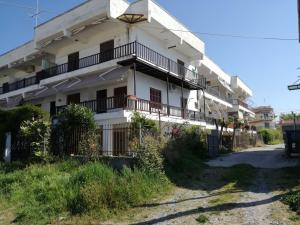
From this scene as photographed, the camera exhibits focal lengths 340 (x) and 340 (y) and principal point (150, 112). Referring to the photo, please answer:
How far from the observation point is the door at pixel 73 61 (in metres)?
27.3

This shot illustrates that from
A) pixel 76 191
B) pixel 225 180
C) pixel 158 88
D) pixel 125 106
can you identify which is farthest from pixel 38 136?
pixel 158 88

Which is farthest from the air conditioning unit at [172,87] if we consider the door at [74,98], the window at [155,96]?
the door at [74,98]

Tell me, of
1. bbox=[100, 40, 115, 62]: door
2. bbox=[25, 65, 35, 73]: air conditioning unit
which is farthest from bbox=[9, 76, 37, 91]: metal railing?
bbox=[100, 40, 115, 62]: door

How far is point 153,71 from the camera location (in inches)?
946

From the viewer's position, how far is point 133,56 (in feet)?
70.5

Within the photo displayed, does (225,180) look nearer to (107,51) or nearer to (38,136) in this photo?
(38,136)

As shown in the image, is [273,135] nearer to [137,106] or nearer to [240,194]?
[137,106]

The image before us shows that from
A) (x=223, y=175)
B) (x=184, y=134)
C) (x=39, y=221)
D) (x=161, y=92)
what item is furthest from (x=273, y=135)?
(x=39, y=221)

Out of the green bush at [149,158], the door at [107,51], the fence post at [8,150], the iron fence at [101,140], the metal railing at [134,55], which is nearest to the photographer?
the green bush at [149,158]

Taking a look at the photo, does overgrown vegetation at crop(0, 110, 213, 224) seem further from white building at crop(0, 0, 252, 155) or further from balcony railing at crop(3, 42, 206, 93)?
balcony railing at crop(3, 42, 206, 93)

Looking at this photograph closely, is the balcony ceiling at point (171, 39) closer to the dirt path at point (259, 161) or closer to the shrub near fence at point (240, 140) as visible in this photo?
the shrub near fence at point (240, 140)

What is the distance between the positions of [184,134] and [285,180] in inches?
332

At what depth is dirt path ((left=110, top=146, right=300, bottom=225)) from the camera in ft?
29.5

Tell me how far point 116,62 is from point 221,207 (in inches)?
578
